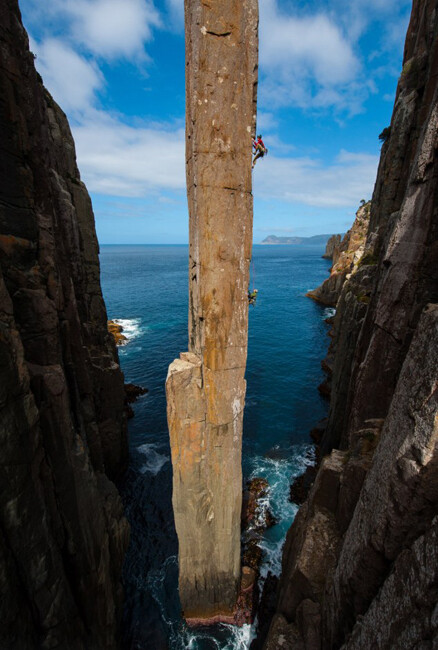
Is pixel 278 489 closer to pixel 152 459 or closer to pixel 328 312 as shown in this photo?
pixel 152 459

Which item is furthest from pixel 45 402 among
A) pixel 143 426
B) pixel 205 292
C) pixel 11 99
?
pixel 143 426

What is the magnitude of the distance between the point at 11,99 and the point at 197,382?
32.2ft

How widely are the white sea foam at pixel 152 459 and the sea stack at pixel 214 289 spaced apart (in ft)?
38.1

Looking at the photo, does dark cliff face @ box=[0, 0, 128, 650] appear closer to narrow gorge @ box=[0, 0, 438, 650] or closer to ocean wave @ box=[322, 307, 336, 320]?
narrow gorge @ box=[0, 0, 438, 650]

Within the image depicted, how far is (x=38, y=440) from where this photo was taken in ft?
27.3

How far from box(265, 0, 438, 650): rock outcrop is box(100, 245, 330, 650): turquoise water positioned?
8.36 metres

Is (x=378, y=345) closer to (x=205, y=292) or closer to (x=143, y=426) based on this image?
(x=205, y=292)

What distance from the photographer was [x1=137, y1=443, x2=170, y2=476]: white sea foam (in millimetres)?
23906

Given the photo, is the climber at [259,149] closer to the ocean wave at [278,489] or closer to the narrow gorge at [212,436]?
the narrow gorge at [212,436]

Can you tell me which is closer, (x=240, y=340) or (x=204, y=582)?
(x=240, y=340)

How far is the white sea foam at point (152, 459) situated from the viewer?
2391cm

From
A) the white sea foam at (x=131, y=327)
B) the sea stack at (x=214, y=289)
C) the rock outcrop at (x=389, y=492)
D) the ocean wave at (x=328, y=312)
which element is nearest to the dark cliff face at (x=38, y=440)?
the sea stack at (x=214, y=289)

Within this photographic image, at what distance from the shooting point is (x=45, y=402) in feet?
29.6

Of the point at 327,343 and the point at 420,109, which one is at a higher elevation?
the point at 420,109
